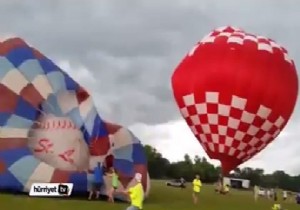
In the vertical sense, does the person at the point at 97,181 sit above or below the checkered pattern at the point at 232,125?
below

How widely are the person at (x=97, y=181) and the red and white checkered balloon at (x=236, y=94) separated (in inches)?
166

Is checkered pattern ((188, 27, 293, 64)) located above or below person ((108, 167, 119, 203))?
above

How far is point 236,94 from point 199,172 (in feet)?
258

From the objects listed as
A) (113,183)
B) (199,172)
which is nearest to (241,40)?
(113,183)

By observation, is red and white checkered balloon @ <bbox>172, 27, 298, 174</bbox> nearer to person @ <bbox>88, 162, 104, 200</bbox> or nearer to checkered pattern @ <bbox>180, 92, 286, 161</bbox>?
checkered pattern @ <bbox>180, 92, 286, 161</bbox>

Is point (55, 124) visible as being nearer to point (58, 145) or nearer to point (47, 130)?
point (47, 130)

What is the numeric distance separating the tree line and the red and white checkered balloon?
224 feet

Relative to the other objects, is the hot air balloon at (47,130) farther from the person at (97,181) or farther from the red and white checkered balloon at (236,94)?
the red and white checkered balloon at (236,94)

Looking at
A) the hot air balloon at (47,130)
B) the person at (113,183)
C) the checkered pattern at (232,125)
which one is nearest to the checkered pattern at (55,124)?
the hot air balloon at (47,130)

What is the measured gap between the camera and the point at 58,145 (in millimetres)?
20719

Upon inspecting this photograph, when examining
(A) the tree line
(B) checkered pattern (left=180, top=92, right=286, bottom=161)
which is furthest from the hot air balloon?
(A) the tree line

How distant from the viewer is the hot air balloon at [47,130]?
66.4 ft

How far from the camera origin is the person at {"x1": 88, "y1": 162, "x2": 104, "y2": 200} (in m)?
20.6

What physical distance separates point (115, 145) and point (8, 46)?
418 cm
